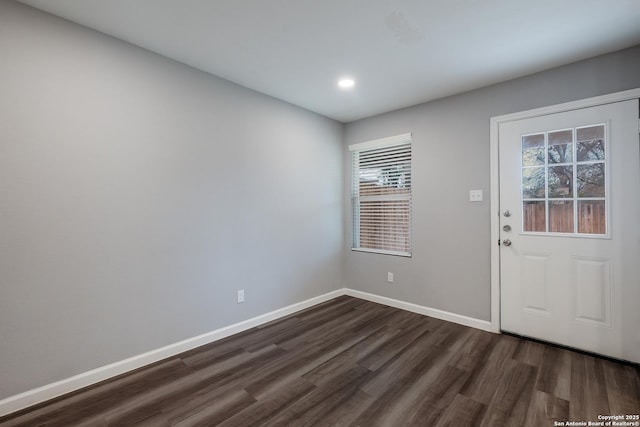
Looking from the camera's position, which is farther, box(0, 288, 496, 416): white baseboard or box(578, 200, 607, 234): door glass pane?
box(578, 200, 607, 234): door glass pane

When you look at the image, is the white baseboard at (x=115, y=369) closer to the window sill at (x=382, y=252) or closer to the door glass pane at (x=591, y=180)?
the window sill at (x=382, y=252)

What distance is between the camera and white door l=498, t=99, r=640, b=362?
7.29ft

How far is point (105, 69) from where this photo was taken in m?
2.08

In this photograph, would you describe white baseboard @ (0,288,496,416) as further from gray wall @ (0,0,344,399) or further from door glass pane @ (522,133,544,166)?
door glass pane @ (522,133,544,166)

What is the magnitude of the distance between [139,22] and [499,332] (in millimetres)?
4055

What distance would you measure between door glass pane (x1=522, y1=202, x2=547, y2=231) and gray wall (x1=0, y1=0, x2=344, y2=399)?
8.25ft

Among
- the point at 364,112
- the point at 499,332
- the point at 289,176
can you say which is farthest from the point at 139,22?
the point at 499,332

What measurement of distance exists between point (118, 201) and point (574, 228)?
3.77 meters

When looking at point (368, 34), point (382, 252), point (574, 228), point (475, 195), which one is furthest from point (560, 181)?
point (368, 34)

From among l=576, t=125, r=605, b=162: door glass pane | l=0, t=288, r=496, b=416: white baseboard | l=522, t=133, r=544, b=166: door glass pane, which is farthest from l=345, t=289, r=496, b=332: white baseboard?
l=576, t=125, r=605, b=162: door glass pane

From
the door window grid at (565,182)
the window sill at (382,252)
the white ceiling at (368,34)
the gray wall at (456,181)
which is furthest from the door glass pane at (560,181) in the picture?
the window sill at (382,252)

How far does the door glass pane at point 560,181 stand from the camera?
244cm

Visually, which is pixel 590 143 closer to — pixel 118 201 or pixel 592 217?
pixel 592 217

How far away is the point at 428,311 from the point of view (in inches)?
130
